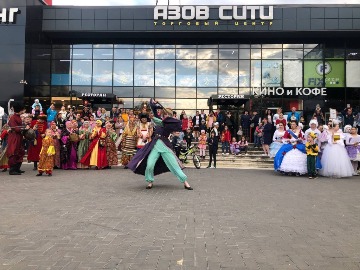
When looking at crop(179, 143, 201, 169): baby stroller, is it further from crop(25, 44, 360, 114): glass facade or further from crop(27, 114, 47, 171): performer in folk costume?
crop(25, 44, 360, 114): glass facade

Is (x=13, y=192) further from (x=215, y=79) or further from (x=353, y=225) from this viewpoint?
(x=215, y=79)

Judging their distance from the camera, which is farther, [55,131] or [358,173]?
[358,173]

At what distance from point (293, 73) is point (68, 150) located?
19.5m

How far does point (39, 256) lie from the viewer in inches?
162

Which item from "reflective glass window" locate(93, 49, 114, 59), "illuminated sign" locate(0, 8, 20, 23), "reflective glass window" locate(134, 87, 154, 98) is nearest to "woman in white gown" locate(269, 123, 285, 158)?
"reflective glass window" locate(134, 87, 154, 98)

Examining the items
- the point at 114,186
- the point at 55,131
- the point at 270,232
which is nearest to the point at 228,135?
the point at 55,131

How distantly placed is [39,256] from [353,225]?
4485 mm

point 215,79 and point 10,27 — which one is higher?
point 10,27

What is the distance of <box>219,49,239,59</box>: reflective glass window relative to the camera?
28484 millimetres

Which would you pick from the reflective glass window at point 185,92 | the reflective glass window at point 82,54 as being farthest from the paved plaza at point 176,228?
the reflective glass window at point 82,54

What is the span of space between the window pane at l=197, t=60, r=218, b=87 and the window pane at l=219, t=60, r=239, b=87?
0.45 meters

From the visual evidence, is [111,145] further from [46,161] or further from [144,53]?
[144,53]

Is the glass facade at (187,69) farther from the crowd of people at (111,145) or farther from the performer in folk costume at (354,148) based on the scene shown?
the performer in folk costume at (354,148)

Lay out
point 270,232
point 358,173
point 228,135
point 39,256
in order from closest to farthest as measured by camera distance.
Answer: point 39,256, point 270,232, point 358,173, point 228,135
